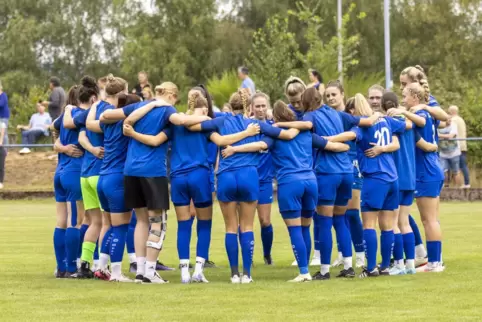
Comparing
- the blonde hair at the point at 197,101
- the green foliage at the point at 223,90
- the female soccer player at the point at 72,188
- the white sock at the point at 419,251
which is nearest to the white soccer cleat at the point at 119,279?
the female soccer player at the point at 72,188

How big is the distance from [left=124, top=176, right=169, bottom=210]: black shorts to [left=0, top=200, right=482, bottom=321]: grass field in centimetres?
82

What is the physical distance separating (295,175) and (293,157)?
0.18 metres

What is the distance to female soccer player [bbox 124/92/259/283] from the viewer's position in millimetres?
12312

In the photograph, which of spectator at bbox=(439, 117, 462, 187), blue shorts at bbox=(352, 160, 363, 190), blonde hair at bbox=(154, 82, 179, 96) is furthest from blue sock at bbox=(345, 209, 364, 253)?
spectator at bbox=(439, 117, 462, 187)

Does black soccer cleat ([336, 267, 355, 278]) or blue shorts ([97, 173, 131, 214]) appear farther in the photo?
black soccer cleat ([336, 267, 355, 278])

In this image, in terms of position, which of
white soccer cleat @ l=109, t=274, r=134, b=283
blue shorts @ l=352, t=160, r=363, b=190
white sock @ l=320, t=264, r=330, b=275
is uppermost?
blue shorts @ l=352, t=160, r=363, b=190

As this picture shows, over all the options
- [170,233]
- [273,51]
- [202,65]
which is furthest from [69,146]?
[202,65]

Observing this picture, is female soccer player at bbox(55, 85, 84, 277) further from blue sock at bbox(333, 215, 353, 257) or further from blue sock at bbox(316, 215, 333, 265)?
blue sock at bbox(333, 215, 353, 257)

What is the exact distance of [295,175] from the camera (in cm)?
1236

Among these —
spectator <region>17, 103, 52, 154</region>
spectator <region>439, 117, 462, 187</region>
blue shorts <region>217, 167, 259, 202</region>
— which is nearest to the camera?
blue shorts <region>217, 167, 259, 202</region>

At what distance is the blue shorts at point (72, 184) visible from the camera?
1318 cm

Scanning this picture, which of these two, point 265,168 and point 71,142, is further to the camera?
point 265,168

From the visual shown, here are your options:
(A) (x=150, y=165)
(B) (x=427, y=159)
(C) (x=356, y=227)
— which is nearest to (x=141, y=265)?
(A) (x=150, y=165)

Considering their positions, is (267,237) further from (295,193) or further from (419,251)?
(295,193)
